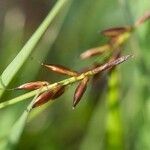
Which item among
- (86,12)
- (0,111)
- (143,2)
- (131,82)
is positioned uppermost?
(143,2)

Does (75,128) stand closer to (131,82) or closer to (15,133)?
(131,82)

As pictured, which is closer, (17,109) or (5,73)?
(5,73)

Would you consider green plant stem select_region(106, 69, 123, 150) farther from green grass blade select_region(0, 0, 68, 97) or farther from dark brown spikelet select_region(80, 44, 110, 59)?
green grass blade select_region(0, 0, 68, 97)

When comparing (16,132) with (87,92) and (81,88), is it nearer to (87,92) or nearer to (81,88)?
(81,88)

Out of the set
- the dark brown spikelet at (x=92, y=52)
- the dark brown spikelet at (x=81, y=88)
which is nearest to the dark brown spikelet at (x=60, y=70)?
the dark brown spikelet at (x=81, y=88)

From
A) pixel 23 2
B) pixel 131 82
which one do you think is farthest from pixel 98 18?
pixel 23 2

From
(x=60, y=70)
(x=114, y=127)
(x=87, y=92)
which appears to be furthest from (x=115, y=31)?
(x=87, y=92)

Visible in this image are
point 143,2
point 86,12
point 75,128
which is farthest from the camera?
point 86,12
